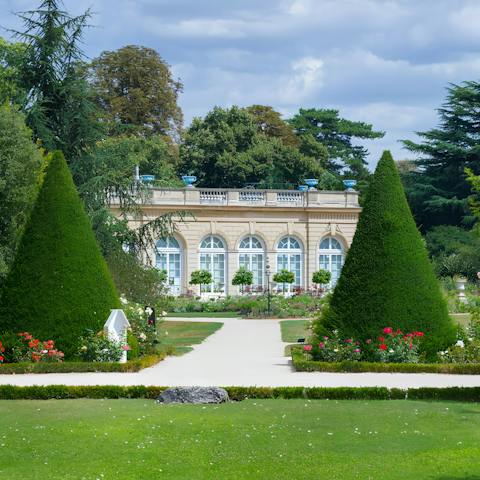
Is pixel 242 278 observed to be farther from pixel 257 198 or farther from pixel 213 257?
pixel 257 198

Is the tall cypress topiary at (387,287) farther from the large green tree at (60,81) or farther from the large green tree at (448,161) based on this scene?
the large green tree at (448,161)

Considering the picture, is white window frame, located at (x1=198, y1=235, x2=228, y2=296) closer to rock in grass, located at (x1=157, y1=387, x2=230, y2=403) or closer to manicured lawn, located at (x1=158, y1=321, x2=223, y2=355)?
Result: manicured lawn, located at (x1=158, y1=321, x2=223, y2=355)

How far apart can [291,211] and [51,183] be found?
2996 centimetres

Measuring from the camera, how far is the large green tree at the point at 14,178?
19828 mm

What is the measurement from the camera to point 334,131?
62.6 m

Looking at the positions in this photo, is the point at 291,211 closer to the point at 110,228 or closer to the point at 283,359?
the point at 110,228

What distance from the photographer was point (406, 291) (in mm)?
16656

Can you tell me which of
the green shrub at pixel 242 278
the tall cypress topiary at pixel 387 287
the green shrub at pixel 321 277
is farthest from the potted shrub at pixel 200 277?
the tall cypress topiary at pixel 387 287

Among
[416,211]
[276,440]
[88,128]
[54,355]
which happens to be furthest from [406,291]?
[416,211]

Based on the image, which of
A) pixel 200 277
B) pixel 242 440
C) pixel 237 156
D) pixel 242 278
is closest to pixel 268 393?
pixel 242 440

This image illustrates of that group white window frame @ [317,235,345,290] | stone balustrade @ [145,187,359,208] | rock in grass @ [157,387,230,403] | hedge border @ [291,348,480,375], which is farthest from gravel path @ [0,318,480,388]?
white window frame @ [317,235,345,290]

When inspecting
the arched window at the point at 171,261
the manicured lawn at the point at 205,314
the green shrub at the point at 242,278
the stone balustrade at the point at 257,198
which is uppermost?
the stone balustrade at the point at 257,198

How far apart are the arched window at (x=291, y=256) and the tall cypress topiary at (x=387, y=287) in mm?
29577

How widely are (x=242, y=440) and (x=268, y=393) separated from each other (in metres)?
3.09
